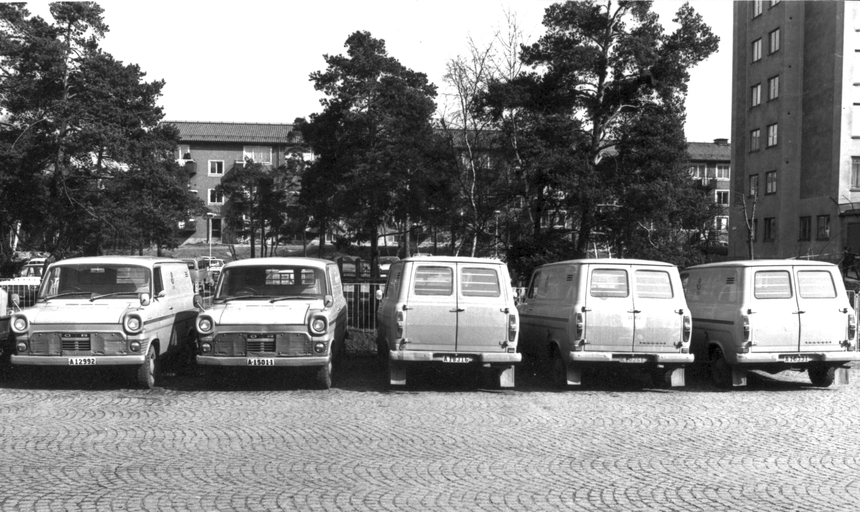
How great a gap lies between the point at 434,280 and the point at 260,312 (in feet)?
8.99

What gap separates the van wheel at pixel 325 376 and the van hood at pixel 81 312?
3031 mm

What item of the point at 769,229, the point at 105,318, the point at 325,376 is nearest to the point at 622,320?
the point at 325,376

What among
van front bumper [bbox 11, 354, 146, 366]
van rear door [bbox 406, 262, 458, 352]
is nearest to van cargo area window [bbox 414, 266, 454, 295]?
van rear door [bbox 406, 262, 458, 352]

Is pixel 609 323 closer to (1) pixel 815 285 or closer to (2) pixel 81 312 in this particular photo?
(1) pixel 815 285

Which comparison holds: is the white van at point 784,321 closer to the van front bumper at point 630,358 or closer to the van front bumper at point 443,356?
the van front bumper at point 630,358

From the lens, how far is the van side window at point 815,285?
42.3ft

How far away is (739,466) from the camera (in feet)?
24.8

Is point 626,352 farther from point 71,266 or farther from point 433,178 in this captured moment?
point 433,178

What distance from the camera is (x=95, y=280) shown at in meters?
13.1

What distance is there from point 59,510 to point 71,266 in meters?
7.98

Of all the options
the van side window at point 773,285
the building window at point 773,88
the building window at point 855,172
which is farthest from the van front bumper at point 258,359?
the building window at point 773,88

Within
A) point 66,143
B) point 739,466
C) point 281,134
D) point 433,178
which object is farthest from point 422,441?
point 281,134

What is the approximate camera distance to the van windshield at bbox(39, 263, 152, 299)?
42.5 feet

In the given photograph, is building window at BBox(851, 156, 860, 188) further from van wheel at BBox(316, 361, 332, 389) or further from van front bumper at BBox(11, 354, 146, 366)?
van front bumper at BBox(11, 354, 146, 366)
